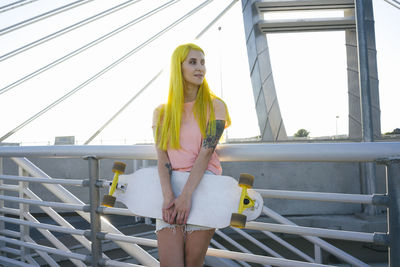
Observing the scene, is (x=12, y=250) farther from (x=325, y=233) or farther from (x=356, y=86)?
(x=356, y=86)

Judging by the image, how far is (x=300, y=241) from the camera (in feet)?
28.4

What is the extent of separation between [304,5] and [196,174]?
9.54 m

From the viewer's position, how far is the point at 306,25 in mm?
9852

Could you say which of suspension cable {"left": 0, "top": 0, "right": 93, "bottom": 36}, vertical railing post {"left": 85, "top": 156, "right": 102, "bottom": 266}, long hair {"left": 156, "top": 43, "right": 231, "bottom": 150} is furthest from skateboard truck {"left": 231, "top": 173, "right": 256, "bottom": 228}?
suspension cable {"left": 0, "top": 0, "right": 93, "bottom": 36}

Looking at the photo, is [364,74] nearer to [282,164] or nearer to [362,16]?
[362,16]

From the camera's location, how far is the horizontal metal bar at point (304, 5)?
31.4 ft

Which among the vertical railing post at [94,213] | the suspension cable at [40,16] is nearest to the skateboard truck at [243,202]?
the vertical railing post at [94,213]

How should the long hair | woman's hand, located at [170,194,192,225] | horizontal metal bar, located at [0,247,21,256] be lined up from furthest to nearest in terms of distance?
1. horizontal metal bar, located at [0,247,21,256]
2. the long hair
3. woman's hand, located at [170,194,192,225]

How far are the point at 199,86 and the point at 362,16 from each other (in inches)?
309

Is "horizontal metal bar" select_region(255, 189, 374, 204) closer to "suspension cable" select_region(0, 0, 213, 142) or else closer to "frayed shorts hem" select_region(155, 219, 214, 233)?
"frayed shorts hem" select_region(155, 219, 214, 233)

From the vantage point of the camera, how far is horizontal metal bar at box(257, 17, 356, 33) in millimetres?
9672

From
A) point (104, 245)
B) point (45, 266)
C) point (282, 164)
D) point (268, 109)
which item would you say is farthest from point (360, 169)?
point (45, 266)

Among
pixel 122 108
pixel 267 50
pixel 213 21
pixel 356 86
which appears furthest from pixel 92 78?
pixel 356 86

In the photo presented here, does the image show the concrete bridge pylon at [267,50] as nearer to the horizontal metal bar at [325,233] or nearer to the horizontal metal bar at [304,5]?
the horizontal metal bar at [304,5]
